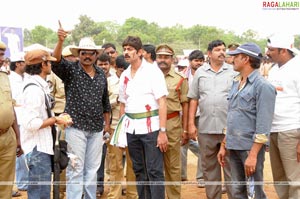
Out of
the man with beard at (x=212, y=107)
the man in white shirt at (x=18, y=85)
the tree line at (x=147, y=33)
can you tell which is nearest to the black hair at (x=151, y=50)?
the man with beard at (x=212, y=107)

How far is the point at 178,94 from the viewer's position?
5.76 meters

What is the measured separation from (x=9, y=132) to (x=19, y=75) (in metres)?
2.71

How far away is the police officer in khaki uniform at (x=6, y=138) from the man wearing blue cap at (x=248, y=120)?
2.16 meters

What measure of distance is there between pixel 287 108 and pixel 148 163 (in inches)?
61.7

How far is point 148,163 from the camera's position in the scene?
16.2 ft

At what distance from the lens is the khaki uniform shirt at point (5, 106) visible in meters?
4.47

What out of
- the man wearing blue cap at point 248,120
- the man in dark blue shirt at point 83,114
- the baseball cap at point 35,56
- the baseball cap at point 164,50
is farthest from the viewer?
the baseball cap at point 164,50

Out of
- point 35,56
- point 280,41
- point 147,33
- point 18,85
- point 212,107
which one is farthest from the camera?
point 147,33

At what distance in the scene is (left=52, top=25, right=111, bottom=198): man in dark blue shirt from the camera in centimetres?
477

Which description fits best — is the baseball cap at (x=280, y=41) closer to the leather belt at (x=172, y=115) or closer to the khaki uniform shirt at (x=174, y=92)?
the khaki uniform shirt at (x=174, y=92)

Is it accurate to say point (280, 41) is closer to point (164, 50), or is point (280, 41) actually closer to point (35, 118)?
point (164, 50)

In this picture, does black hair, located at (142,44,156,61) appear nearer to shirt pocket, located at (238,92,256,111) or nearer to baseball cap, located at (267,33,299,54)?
baseball cap, located at (267,33,299,54)

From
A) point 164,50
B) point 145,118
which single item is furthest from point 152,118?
point 164,50

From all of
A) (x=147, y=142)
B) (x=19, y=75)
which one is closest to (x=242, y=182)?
(x=147, y=142)
